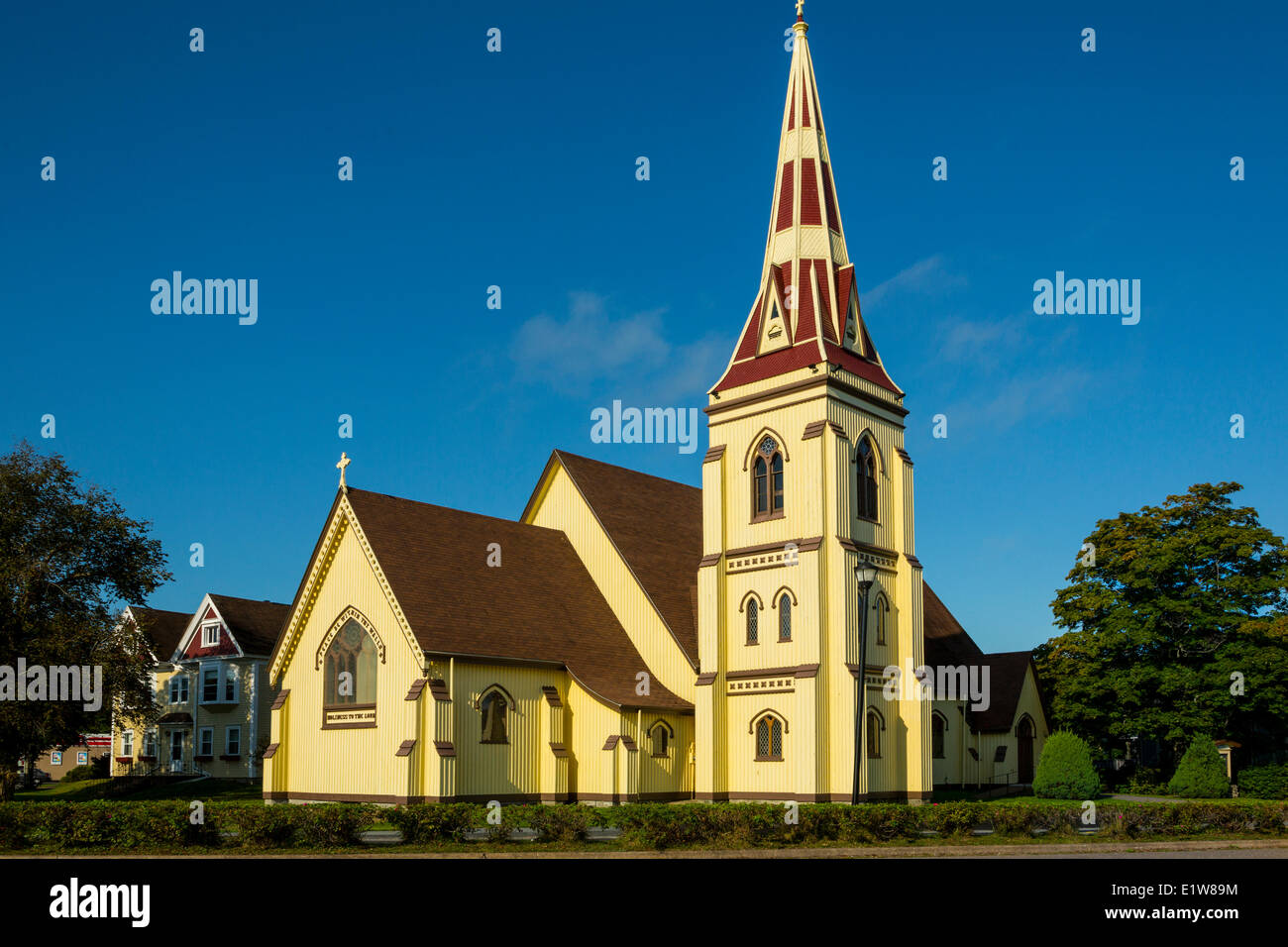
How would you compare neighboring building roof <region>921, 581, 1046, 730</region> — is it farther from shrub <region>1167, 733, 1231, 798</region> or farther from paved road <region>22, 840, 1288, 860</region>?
paved road <region>22, 840, 1288, 860</region>

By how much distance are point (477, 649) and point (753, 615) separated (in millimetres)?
9027

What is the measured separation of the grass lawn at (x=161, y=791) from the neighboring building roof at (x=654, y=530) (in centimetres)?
1771

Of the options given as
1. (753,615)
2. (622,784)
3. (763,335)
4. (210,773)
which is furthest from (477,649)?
(210,773)

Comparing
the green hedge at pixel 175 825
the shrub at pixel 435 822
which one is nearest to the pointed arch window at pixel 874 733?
the shrub at pixel 435 822

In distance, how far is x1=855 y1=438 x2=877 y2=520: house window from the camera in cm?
3834

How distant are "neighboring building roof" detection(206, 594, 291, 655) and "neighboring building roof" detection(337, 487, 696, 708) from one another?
25.5 meters

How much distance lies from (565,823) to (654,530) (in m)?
22.4

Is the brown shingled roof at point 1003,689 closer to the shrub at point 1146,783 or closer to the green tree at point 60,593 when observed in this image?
the shrub at point 1146,783

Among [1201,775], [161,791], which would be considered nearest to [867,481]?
[1201,775]

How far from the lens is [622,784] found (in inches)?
1433

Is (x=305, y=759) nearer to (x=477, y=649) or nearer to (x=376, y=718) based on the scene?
(x=376, y=718)

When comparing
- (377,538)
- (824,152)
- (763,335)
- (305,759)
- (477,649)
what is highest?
(824,152)

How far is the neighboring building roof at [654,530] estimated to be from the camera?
136 ft

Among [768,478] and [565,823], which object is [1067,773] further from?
[565,823]
